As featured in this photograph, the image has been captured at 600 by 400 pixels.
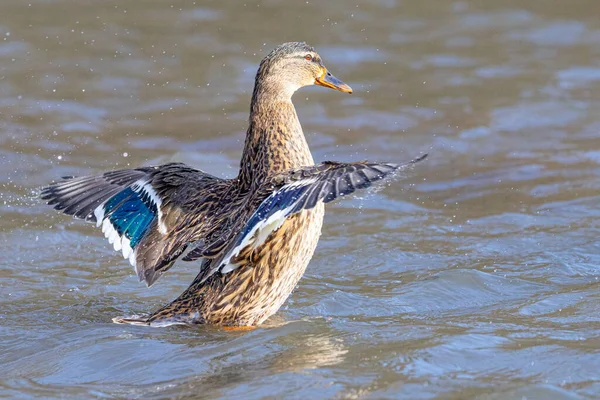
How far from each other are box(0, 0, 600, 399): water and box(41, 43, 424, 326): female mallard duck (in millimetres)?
229

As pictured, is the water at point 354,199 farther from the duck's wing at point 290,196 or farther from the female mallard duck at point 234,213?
the duck's wing at point 290,196

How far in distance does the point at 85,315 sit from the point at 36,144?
3315 millimetres

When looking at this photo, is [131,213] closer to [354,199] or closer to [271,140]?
[271,140]

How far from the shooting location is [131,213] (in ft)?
18.7

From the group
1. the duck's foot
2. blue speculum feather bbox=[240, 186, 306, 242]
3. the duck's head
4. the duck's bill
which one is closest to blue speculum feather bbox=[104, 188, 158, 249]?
the duck's foot

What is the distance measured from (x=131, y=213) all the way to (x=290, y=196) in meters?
1.45

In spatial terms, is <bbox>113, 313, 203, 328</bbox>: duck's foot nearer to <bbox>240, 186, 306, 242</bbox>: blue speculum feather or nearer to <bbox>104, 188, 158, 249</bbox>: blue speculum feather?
<bbox>104, 188, 158, 249</bbox>: blue speculum feather

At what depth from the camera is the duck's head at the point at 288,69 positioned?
561 centimetres

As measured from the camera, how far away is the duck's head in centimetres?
561

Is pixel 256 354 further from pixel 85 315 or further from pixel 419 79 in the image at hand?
pixel 419 79

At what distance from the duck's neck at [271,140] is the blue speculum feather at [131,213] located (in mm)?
587

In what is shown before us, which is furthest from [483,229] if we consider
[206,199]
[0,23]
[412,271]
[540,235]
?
[0,23]

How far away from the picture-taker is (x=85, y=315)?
18.8 ft

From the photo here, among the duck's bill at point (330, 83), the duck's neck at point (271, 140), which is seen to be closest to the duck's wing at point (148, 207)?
the duck's neck at point (271, 140)
